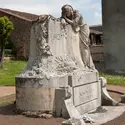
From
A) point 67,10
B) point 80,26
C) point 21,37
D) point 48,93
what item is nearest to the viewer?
point 48,93

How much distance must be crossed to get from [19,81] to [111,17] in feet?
54.7

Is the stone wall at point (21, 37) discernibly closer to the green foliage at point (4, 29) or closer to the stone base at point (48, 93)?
the green foliage at point (4, 29)

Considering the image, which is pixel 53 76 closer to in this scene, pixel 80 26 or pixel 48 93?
pixel 48 93

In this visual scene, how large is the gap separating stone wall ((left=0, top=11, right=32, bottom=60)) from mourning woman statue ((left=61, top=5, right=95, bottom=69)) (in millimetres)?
25074

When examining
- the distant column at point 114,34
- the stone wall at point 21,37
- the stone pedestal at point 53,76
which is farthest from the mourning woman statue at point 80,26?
the stone wall at point 21,37

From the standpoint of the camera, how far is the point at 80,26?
29.7ft

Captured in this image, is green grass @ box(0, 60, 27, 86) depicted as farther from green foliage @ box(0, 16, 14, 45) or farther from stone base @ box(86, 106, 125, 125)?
stone base @ box(86, 106, 125, 125)

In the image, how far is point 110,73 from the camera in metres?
23.3

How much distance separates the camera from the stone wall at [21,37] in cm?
3425

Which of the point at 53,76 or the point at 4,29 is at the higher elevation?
the point at 4,29

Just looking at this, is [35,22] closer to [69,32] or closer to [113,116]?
[69,32]

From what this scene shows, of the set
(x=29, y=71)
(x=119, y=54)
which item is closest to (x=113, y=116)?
(x=29, y=71)

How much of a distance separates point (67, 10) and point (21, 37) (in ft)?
87.3

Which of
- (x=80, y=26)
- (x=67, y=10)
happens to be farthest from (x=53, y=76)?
(x=67, y=10)
